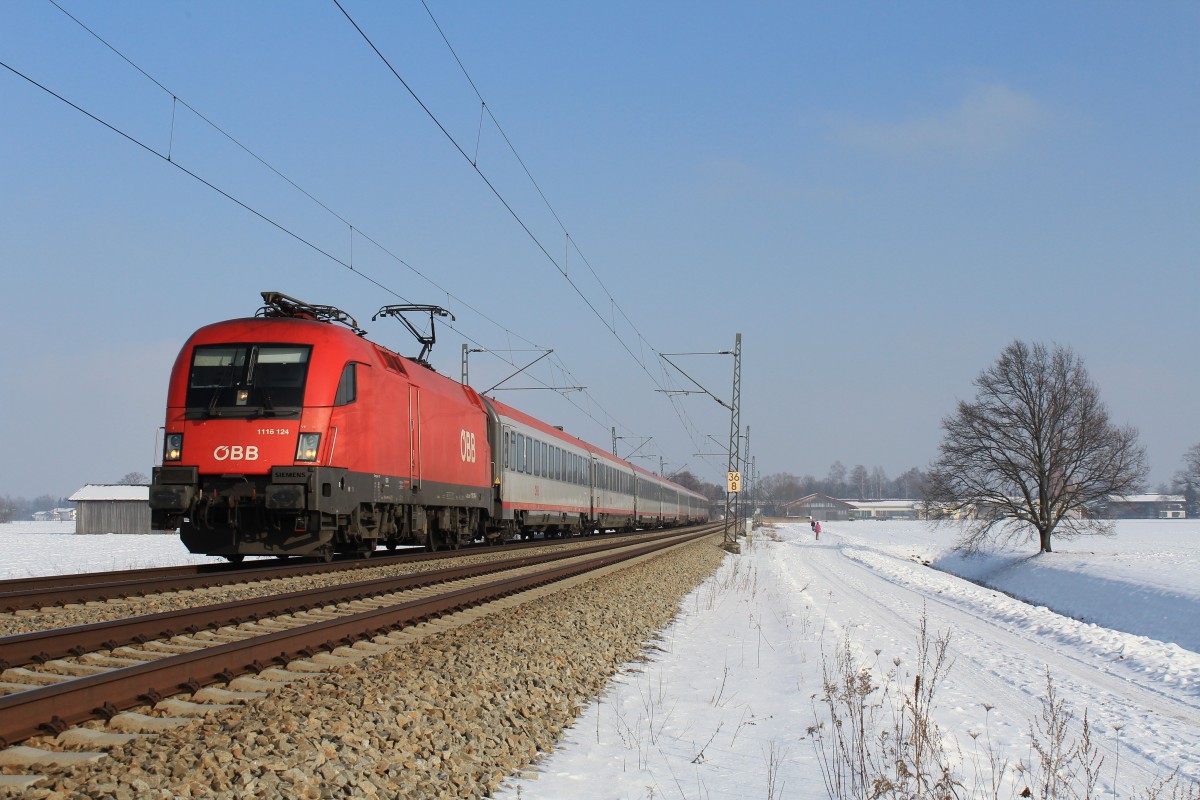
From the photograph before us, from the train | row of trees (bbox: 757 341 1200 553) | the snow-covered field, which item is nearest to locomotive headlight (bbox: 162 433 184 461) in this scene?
the train

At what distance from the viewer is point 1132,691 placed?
40.3 feet

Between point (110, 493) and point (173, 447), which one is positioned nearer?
point (173, 447)

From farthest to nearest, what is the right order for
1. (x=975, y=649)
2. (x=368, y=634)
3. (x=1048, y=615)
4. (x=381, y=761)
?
(x=1048, y=615) < (x=975, y=649) < (x=368, y=634) < (x=381, y=761)

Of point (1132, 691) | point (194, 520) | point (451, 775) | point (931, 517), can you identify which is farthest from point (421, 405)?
point (931, 517)

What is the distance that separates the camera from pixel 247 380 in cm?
1398

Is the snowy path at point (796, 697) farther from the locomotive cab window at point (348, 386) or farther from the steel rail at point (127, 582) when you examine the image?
the locomotive cab window at point (348, 386)

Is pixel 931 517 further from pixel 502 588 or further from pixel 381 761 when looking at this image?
pixel 381 761

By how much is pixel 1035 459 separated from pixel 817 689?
118 feet

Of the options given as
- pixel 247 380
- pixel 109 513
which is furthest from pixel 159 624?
pixel 109 513

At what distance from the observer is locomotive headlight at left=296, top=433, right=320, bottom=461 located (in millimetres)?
13750

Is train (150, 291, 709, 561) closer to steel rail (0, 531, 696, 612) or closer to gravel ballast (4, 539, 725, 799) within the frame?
steel rail (0, 531, 696, 612)

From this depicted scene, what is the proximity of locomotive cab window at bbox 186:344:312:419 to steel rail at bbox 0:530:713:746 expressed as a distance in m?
5.62

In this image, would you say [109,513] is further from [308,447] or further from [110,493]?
[308,447]

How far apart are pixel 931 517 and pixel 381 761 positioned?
40124 mm
